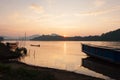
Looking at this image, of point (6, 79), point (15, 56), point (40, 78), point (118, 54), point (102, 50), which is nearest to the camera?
point (6, 79)

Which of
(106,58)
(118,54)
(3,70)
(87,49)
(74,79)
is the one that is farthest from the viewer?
(87,49)

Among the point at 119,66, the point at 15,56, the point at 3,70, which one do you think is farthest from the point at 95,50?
the point at 3,70

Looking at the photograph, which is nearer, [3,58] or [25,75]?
[25,75]

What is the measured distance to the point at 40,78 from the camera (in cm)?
1505

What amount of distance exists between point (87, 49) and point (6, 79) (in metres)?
36.5

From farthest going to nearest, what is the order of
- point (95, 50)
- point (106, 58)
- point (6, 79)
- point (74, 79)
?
point (95, 50)
point (106, 58)
point (74, 79)
point (6, 79)

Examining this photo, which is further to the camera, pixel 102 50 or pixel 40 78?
pixel 102 50

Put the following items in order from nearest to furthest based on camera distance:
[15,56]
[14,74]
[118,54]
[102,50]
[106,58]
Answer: [14,74] < [118,54] < [106,58] < [102,50] < [15,56]

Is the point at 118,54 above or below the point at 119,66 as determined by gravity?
above

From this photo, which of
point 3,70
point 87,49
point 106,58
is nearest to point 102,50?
point 106,58

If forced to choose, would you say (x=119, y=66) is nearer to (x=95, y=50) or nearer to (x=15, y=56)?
(x=95, y=50)

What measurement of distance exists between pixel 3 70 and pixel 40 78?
439 cm

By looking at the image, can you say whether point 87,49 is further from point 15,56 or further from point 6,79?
point 6,79

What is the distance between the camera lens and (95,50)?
42031 millimetres
